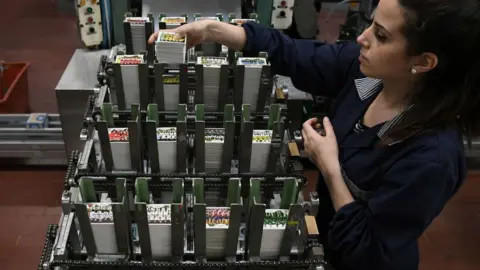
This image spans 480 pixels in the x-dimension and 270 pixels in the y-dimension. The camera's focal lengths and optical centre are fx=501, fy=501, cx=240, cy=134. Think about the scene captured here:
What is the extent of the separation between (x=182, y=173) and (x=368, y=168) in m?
0.51

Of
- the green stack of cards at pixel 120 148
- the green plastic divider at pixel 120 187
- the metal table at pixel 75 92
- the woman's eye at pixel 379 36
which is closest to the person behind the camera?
the woman's eye at pixel 379 36

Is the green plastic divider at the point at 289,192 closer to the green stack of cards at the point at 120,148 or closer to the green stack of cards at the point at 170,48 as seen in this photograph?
the green stack of cards at the point at 120,148

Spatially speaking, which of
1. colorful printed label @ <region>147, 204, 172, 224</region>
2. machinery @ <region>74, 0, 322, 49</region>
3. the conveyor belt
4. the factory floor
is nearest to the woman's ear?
colorful printed label @ <region>147, 204, 172, 224</region>

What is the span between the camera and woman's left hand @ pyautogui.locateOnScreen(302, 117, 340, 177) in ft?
4.18

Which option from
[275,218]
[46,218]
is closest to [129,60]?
[275,218]

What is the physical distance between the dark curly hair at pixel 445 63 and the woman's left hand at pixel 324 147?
0.66ft

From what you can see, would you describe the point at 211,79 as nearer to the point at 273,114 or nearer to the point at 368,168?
the point at 273,114

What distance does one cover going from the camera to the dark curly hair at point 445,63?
3.26 ft

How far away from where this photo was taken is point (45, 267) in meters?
1.14

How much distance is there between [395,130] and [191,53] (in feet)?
2.75

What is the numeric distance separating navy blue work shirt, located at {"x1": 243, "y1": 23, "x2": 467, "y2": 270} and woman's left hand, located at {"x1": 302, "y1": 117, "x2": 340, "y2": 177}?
0.14 feet

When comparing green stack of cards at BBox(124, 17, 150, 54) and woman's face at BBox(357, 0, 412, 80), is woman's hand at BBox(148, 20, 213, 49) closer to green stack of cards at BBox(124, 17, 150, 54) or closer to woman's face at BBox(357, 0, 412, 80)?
green stack of cards at BBox(124, 17, 150, 54)

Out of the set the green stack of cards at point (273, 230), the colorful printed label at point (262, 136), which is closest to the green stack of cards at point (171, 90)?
the colorful printed label at point (262, 136)

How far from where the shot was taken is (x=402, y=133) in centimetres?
113
